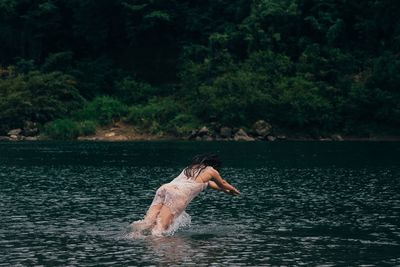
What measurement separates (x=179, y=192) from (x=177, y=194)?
0.12m

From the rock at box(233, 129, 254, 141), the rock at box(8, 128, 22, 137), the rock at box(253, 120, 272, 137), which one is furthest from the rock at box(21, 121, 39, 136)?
the rock at box(253, 120, 272, 137)

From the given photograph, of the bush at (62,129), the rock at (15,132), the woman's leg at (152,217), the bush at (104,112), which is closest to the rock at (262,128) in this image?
the bush at (104,112)

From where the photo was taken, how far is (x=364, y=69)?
327 feet

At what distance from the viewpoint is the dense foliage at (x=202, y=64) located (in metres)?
94.4

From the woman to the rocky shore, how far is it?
63.5 metres

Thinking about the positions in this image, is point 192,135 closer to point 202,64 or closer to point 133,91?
point 202,64

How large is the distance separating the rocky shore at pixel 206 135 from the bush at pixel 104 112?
5.39 feet

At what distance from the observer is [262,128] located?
94.0m

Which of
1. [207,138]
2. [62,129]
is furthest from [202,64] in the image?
[62,129]

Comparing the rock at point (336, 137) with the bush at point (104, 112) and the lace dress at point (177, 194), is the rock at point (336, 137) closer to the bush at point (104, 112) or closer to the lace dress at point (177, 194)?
the bush at point (104, 112)

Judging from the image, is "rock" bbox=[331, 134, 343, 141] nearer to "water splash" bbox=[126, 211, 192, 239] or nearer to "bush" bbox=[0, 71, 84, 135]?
"bush" bbox=[0, 71, 84, 135]

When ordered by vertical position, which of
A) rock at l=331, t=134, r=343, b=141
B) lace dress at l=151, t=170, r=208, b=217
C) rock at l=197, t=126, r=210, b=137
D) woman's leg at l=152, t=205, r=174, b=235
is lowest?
rock at l=331, t=134, r=343, b=141

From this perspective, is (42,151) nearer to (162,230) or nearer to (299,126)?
(299,126)

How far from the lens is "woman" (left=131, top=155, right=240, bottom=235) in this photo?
97.0ft
